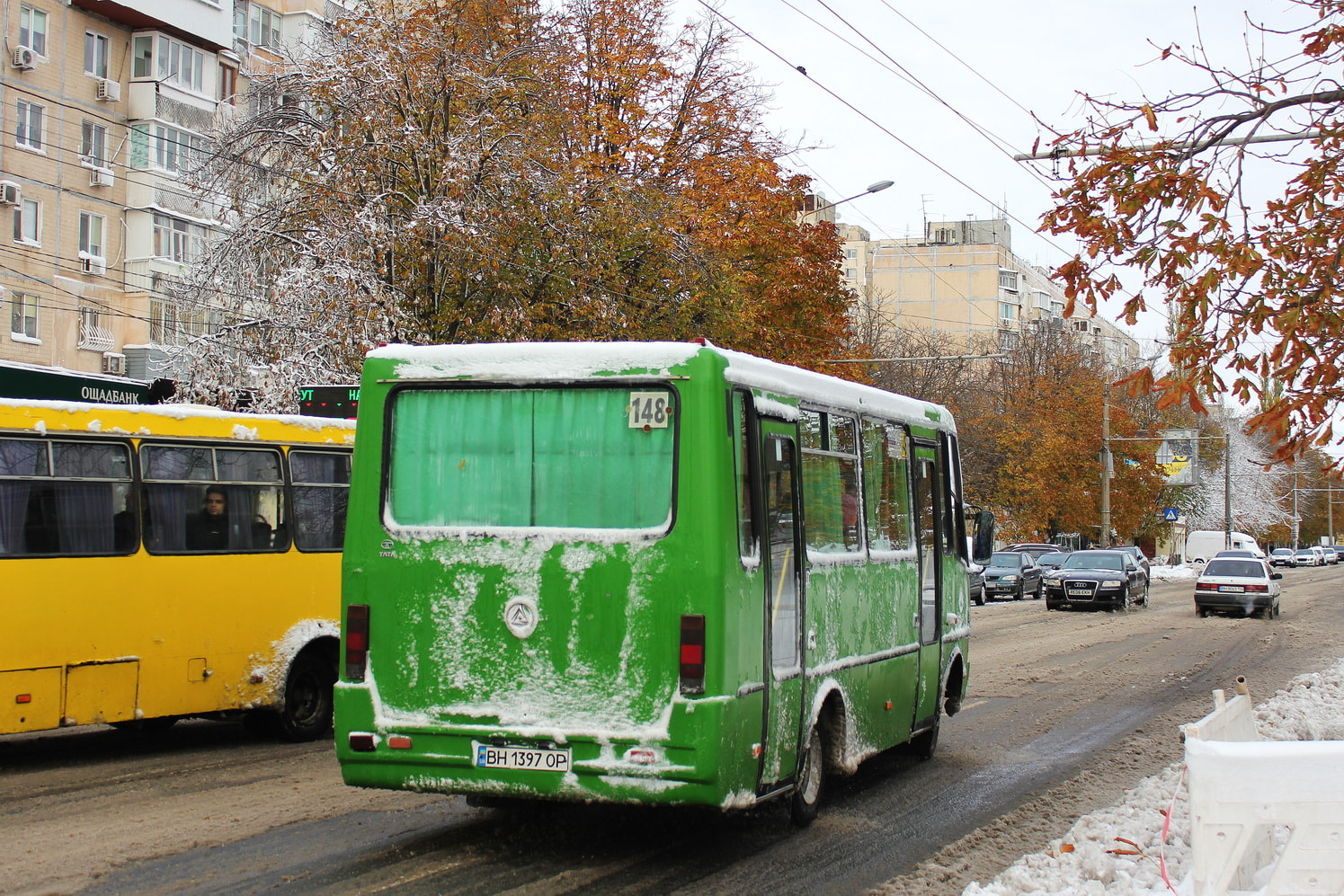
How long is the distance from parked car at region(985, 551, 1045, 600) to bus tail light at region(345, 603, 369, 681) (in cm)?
4016

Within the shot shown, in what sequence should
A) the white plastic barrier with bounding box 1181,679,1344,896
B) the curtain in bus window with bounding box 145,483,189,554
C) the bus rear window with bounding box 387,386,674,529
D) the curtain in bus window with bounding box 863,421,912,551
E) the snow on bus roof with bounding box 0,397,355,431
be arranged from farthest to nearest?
the curtain in bus window with bounding box 145,483,189,554
the snow on bus roof with bounding box 0,397,355,431
the curtain in bus window with bounding box 863,421,912,551
the bus rear window with bounding box 387,386,674,529
the white plastic barrier with bounding box 1181,679,1344,896

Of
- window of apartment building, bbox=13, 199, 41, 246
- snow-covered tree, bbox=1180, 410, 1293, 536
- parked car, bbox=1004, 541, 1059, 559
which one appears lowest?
parked car, bbox=1004, 541, 1059, 559

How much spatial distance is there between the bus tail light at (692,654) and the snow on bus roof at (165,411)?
5.73m

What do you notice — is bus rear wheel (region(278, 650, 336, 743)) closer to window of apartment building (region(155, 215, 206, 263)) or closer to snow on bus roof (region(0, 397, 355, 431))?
snow on bus roof (region(0, 397, 355, 431))

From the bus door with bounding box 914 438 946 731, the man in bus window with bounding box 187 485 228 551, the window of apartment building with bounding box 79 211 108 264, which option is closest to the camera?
the bus door with bounding box 914 438 946 731

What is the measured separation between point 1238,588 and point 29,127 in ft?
111

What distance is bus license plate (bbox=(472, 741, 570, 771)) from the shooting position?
712 centimetres

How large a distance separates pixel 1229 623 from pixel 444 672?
2960 centimetres

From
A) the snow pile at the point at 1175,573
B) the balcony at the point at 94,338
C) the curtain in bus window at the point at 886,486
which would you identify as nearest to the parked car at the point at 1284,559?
the snow pile at the point at 1175,573

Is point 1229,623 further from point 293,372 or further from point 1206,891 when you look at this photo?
point 1206,891

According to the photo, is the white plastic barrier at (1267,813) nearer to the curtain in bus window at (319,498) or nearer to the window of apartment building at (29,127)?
the curtain in bus window at (319,498)

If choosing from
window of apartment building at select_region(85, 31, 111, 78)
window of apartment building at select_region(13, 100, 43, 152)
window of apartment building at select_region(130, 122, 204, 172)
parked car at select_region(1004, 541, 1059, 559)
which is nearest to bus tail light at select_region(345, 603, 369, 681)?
window of apartment building at select_region(13, 100, 43, 152)

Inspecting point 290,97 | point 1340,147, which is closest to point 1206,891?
point 1340,147

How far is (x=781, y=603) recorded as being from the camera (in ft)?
25.7
